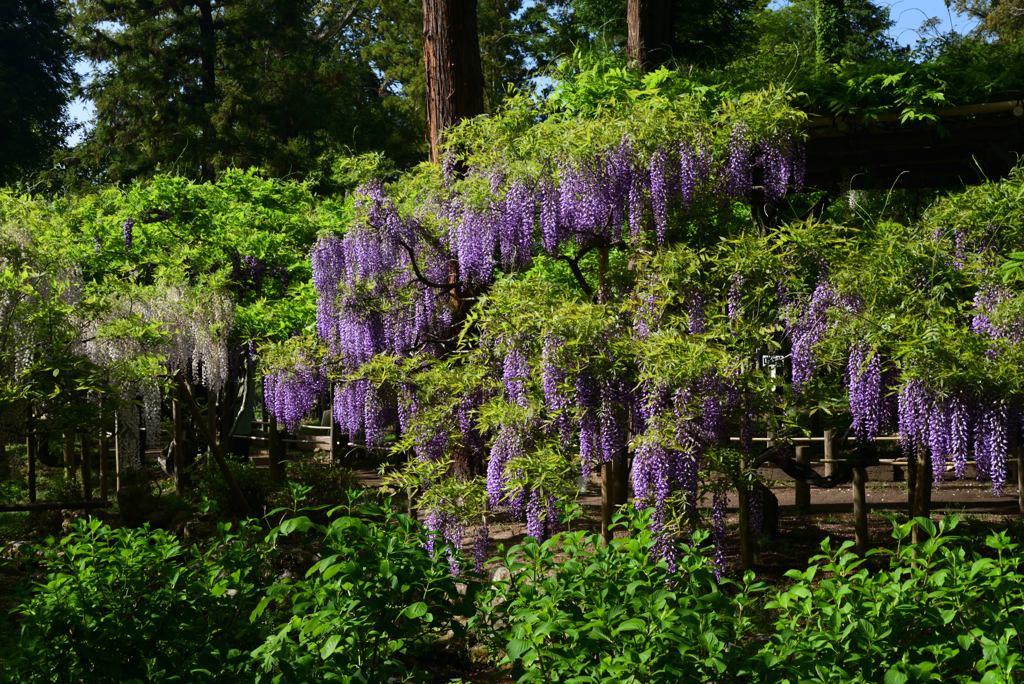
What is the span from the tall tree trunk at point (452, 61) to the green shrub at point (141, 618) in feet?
21.3

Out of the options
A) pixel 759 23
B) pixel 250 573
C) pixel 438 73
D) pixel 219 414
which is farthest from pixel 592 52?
pixel 759 23

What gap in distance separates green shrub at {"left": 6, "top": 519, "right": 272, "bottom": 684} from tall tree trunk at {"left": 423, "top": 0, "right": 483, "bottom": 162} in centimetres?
649

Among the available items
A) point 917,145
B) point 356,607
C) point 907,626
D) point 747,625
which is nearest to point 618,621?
point 747,625

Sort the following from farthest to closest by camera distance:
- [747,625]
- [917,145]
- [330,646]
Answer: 1. [917,145]
2. [747,625]
3. [330,646]

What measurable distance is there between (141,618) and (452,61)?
24.8 ft

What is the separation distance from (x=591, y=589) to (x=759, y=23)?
25.7 m

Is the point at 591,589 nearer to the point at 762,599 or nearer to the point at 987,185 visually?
the point at 762,599

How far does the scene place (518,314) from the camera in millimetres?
6301

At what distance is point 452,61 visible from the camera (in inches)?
378

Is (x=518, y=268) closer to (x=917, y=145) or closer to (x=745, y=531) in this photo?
(x=745, y=531)

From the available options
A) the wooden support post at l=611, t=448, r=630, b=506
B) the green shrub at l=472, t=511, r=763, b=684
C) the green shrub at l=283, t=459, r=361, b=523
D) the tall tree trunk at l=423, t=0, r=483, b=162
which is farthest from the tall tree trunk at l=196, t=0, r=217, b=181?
the green shrub at l=472, t=511, r=763, b=684

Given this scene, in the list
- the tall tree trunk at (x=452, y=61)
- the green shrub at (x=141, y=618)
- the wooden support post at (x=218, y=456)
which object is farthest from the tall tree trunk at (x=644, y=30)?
the green shrub at (x=141, y=618)

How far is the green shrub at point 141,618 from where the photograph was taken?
3119mm

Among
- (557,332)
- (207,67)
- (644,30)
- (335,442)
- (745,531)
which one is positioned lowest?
(745,531)
